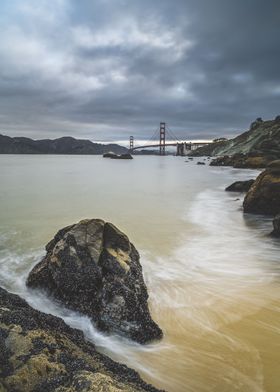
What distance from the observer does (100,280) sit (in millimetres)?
3547

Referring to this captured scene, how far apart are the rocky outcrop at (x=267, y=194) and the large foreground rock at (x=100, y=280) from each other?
6.16 m

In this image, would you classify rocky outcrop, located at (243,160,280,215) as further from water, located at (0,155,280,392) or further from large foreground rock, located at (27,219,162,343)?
large foreground rock, located at (27,219,162,343)

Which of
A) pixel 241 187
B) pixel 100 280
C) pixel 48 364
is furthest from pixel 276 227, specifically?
pixel 241 187

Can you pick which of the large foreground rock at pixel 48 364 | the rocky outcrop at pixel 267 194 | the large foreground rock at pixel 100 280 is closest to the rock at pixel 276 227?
the rocky outcrop at pixel 267 194

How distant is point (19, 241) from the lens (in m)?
6.71

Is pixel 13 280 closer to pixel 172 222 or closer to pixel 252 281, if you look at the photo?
pixel 252 281

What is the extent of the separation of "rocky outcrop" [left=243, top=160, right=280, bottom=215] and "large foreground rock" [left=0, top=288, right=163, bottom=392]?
310 inches

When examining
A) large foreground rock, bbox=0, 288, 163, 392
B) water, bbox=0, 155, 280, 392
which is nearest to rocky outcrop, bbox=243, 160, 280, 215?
water, bbox=0, 155, 280, 392

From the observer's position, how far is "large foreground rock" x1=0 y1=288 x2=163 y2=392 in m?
1.74

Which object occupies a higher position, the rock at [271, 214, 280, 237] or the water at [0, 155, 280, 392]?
the rock at [271, 214, 280, 237]

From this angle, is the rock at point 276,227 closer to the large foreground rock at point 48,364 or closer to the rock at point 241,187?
the large foreground rock at point 48,364

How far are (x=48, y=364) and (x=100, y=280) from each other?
1.63 m

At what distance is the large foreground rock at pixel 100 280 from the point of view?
321 cm

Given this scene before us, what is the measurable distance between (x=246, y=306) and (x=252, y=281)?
0.90m
